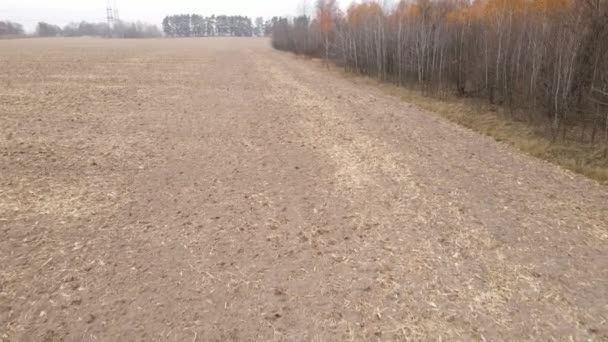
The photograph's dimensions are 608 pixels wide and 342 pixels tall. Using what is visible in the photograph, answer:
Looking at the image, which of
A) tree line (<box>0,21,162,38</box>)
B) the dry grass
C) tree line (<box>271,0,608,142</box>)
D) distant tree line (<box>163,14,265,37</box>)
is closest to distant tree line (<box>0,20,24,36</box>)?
tree line (<box>0,21,162,38</box>)

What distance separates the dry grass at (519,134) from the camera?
6.80 m

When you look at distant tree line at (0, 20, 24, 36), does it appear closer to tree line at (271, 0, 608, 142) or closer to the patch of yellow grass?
tree line at (271, 0, 608, 142)

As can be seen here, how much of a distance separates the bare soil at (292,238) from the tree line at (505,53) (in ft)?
8.67

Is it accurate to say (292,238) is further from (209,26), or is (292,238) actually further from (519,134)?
(209,26)

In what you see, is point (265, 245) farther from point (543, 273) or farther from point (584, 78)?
point (584, 78)

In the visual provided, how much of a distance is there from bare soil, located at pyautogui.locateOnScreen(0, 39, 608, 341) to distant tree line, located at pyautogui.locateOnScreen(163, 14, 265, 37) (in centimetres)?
15467

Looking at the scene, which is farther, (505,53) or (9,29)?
(9,29)

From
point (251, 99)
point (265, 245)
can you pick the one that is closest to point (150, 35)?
point (251, 99)

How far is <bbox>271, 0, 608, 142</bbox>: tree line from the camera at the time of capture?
8453mm

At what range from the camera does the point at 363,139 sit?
838cm

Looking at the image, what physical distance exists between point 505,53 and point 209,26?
156m

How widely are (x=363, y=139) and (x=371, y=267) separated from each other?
489 centimetres

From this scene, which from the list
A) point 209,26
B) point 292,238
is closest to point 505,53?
point 292,238

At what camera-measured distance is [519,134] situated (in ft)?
29.0
